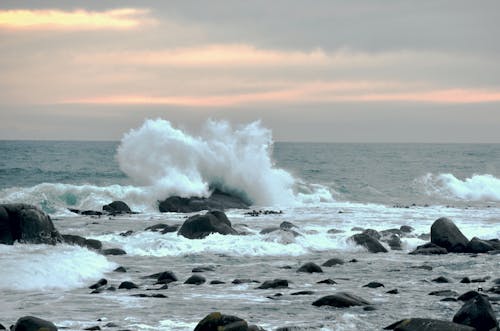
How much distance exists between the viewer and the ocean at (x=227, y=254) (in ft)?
48.5

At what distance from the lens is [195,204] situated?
40.8m

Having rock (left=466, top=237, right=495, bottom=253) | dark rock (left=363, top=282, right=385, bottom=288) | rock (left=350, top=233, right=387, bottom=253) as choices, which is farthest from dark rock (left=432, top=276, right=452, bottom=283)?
rock (left=350, top=233, right=387, bottom=253)

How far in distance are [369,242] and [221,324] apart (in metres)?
14.4

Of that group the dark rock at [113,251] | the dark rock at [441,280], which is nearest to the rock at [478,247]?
the dark rock at [441,280]

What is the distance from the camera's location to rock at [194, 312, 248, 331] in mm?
12188

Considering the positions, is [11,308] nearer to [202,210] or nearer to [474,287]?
[474,287]

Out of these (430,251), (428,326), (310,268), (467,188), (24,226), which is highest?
(24,226)

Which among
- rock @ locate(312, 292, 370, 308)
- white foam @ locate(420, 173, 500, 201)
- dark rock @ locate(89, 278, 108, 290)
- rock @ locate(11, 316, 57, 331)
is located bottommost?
white foam @ locate(420, 173, 500, 201)

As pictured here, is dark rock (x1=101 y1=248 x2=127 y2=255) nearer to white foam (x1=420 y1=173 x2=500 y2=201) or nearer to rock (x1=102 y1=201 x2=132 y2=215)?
rock (x1=102 y1=201 x2=132 y2=215)

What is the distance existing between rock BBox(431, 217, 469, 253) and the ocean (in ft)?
3.12

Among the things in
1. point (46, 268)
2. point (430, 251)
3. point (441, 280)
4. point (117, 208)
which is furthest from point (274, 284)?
point (117, 208)

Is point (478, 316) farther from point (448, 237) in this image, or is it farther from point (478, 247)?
point (448, 237)

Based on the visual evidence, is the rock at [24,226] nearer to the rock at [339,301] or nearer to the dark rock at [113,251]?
the dark rock at [113,251]

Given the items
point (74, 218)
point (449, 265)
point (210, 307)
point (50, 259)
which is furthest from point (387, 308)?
point (74, 218)
